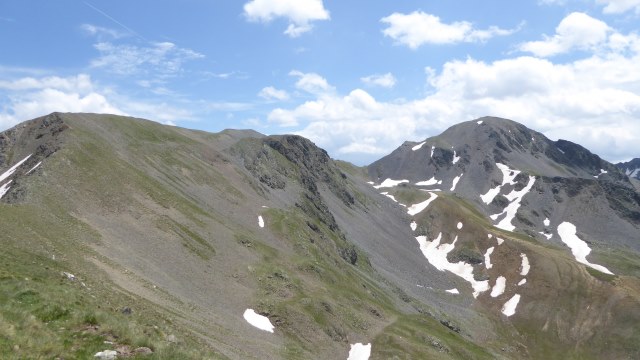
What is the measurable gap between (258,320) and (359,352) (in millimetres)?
20327

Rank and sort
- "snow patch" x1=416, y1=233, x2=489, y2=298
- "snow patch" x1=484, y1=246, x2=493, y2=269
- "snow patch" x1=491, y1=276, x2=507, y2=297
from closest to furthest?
"snow patch" x1=491, y1=276, x2=507, y2=297 → "snow patch" x1=416, y1=233, x2=489, y2=298 → "snow patch" x1=484, y1=246, x2=493, y2=269

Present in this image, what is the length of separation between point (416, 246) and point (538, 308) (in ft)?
186

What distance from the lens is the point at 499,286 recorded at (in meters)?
169

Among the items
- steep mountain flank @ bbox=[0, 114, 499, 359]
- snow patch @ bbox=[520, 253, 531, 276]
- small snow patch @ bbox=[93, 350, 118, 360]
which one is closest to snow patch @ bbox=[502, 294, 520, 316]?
snow patch @ bbox=[520, 253, 531, 276]

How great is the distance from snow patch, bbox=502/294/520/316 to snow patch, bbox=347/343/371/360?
86.7 meters

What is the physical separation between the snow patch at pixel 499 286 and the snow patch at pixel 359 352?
311ft

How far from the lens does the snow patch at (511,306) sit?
15562 centimetres

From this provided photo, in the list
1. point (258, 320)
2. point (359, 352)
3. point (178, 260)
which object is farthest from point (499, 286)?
point (178, 260)

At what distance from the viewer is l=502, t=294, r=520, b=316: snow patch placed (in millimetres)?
155625

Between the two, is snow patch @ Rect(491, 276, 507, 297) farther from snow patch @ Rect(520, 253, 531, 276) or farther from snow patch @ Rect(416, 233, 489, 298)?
snow patch @ Rect(520, 253, 531, 276)

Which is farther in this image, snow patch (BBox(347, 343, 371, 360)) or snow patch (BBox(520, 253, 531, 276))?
snow patch (BBox(520, 253, 531, 276))

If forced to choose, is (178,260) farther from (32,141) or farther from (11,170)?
(32,141)

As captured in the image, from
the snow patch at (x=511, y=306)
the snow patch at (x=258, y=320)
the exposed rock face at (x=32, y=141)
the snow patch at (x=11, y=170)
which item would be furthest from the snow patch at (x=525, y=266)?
the snow patch at (x=11, y=170)

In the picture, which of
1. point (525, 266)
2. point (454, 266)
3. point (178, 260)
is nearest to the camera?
point (178, 260)
